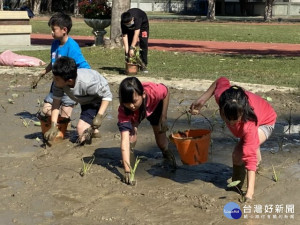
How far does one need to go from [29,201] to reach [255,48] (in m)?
16.0

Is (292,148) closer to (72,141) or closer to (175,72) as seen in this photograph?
(72,141)

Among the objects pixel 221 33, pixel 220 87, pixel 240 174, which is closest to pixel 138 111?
pixel 220 87

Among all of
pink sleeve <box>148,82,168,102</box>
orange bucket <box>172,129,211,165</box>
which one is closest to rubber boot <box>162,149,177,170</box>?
orange bucket <box>172,129,211,165</box>

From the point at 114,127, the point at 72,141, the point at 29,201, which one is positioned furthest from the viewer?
the point at 114,127

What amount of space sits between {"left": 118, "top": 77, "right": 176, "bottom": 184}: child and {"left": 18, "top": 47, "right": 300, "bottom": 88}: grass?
506 centimetres

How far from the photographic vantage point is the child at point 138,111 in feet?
16.9

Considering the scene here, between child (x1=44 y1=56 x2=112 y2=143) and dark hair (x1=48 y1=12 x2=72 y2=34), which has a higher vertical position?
dark hair (x1=48 y1=12 x2=72 y2=34)

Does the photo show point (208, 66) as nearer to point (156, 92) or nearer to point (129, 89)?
point (156, 92)

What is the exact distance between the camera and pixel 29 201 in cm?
491

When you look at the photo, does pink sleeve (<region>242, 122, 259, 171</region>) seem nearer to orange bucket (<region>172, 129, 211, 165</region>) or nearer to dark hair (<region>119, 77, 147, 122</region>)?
orange bucket (<region>172, 129, 211, 165</region>)

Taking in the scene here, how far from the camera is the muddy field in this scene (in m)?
4.57

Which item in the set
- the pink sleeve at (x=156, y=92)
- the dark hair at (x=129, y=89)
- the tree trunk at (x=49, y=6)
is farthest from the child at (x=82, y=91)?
the tree trunk at (x=49, y=6)

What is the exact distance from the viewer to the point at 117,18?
1734 centimetres

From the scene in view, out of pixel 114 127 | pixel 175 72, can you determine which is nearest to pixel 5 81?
pixel 175 72
